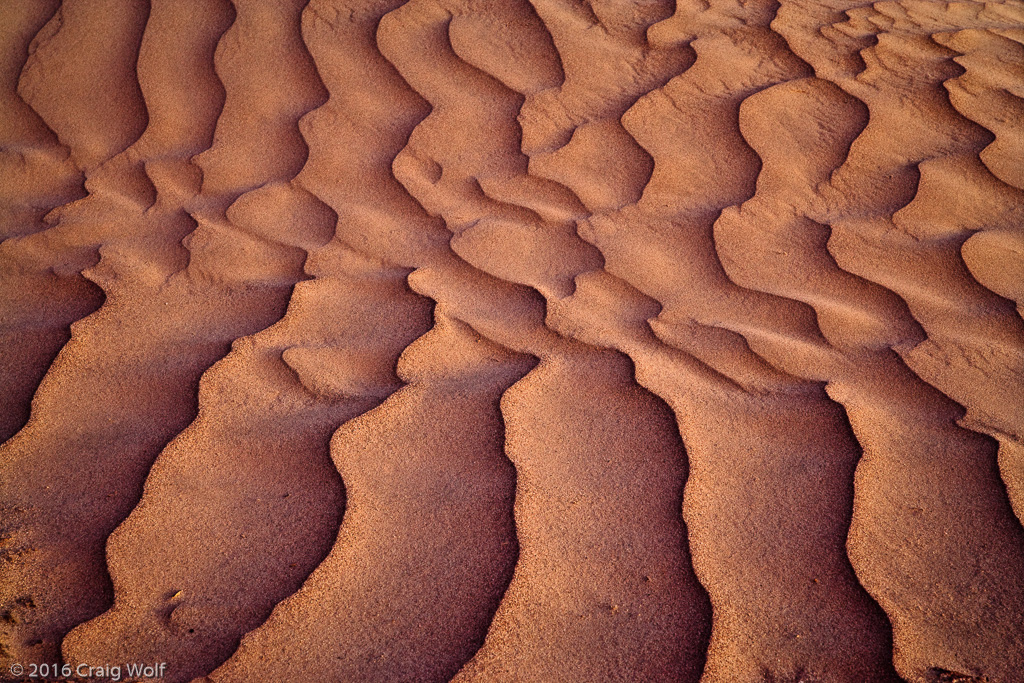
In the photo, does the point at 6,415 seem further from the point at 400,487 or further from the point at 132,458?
the point at 400,487

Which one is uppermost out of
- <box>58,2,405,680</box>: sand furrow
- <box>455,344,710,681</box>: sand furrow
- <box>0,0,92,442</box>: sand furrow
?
<box>455,344,710,681</box>: sand furrow

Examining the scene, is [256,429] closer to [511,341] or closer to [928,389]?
[511,341]

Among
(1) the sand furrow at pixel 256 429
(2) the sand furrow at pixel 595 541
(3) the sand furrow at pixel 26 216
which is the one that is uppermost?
(2) the sand furrow at pixel 595 541

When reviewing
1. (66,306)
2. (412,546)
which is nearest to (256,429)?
(412,546)

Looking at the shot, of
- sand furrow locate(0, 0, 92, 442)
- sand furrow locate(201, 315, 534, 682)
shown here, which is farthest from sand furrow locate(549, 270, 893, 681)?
sand furrow locate(0, 0, 92, 442)

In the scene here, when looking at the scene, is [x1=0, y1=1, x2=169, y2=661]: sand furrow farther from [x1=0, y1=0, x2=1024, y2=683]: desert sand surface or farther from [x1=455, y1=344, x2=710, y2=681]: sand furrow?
[x1=455, y1=344, x2=710, y2=681]: sand furrow

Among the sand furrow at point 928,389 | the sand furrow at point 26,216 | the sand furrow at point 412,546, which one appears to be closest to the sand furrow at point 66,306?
the sand furrow at point 26,216

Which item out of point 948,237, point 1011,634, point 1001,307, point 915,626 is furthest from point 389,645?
point 948,237

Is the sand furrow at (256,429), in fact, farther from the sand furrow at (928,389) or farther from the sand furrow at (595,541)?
the sand furrow at (928,389)
